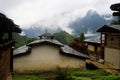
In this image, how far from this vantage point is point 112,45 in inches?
1196

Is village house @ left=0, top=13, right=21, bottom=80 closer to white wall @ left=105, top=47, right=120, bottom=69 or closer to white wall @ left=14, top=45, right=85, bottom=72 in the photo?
white wall @ left=14, top=45, right=85, bottom=72

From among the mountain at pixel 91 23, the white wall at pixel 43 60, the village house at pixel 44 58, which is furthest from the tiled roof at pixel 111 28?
the mountain at pixel 91 23

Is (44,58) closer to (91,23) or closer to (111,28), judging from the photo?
(111,28)

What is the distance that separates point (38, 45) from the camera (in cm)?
2798

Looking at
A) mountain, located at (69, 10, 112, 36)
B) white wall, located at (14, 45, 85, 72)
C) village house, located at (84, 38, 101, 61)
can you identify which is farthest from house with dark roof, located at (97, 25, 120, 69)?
mountain, located at (69, 10, 112, 36)

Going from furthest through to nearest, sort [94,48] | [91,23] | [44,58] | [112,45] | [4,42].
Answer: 1. [91,23]
2. [94,48]
3. [112,45]
4. [44,58]
5. [4,42]

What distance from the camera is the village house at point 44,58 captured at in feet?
90.5

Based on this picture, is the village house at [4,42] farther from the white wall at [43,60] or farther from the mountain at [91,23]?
the mountain at [91,23]

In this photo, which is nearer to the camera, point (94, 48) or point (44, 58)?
point (44, 58)

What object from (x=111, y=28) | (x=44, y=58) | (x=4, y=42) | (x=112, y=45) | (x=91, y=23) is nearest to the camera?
(x=4, y=42)

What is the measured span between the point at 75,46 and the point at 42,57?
2097cm

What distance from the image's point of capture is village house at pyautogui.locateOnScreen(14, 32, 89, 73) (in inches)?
1086

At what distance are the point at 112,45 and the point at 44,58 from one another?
8365 mm

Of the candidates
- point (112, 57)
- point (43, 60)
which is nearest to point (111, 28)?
point (112, 57)
